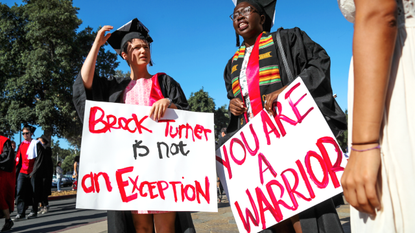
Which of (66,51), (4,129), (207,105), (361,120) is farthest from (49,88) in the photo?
(207,105)

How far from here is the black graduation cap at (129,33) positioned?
2281mm

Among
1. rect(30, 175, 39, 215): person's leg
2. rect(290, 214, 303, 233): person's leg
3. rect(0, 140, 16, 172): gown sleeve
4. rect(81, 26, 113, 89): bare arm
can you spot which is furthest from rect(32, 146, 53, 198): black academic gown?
rect(290, 214, 303, 233): person's leg

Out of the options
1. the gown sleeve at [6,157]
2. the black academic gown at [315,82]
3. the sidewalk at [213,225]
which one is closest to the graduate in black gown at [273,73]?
the black academic gown at [315,82]

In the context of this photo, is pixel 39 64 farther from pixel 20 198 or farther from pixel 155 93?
pixel 155 93

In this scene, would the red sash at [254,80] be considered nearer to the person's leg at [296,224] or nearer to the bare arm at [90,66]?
the person's leg at [296,224]

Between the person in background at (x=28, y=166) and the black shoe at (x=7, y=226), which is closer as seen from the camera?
the black shoe at (x=7, y=226)

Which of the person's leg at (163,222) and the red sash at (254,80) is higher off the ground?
the red sash at (254,80)

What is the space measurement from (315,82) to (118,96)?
53.4 inches

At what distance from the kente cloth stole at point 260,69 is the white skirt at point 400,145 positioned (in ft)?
3.41

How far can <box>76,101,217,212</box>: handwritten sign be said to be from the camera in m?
1.86

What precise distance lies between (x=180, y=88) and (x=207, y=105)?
4027 cm

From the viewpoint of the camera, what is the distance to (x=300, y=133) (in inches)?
66.7

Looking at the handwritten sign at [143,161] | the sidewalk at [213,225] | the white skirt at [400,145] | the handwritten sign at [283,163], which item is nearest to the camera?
the white skirt at [400,145]

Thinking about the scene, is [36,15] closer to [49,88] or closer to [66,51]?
[66,51]
